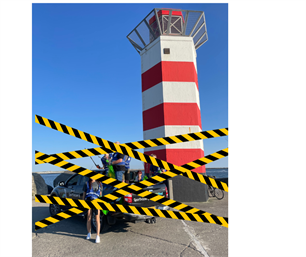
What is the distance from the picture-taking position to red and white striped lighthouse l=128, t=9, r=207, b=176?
9.76 meters

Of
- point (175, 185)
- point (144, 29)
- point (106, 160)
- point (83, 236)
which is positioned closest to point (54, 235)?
point (83, 236)

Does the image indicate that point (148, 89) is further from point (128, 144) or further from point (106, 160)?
point (128, 144)

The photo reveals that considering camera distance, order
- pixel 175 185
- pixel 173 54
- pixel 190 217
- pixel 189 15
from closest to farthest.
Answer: pixel 190 217 → pixel 175 185 → pixel 173 54 → pixel 189 15

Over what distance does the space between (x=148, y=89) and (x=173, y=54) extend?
2151 mm

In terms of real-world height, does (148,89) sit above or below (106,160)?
above

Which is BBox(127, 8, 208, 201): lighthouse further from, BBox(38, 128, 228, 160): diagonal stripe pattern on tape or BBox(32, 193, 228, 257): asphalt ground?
BBox(38, 128, 228, 160): diagonal stripe pattern on tape

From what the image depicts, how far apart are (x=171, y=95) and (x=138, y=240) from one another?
7.01 m

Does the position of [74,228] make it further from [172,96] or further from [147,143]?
[172,96]

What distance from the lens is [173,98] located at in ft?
33.3

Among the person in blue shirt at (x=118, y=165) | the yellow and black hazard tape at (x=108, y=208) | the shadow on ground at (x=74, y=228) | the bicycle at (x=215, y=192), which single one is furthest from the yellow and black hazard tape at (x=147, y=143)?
the bicycle at (x=215, y=192)

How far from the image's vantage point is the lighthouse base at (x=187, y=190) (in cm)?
928

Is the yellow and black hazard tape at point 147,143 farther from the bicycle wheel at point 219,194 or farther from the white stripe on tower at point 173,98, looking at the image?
the bicycle wheel at point 219,194

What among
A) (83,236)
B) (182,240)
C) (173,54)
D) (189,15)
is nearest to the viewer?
(182,240)

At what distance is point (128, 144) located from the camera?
241cm
